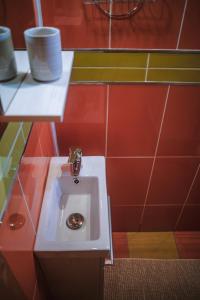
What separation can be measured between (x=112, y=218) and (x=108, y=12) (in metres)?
1.25

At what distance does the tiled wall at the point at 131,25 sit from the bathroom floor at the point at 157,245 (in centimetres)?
130

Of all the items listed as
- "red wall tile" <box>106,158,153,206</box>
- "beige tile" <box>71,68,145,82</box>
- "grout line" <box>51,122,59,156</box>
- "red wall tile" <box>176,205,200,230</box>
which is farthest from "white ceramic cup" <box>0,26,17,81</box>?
"red wall tile" <box>176,205,200,230</box>

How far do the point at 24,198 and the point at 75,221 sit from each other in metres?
0.39

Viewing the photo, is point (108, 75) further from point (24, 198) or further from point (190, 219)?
point (190, 219)

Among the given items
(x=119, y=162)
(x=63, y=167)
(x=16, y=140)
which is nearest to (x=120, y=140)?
(x=119, y=162)

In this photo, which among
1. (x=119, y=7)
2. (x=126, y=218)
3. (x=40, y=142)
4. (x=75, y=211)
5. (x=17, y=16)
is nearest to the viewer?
(x=17, y=16)

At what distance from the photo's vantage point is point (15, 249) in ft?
2.14

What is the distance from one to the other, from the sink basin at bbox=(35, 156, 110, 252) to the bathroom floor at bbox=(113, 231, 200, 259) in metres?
0.69

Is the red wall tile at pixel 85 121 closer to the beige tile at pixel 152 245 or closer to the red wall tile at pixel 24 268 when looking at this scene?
the red wall tile at pixel 24 268

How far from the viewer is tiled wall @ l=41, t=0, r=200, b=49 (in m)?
0.85

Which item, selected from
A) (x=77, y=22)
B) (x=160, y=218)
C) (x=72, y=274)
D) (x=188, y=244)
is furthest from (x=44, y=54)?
(x=188, y=244)

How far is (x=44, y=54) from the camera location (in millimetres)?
573

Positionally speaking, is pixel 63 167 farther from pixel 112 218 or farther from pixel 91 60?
pixel 112 218

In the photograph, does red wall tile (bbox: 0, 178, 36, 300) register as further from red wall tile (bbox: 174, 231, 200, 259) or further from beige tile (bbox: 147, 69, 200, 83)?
red wall tile (bbox: 174, 231, 200, 259)
